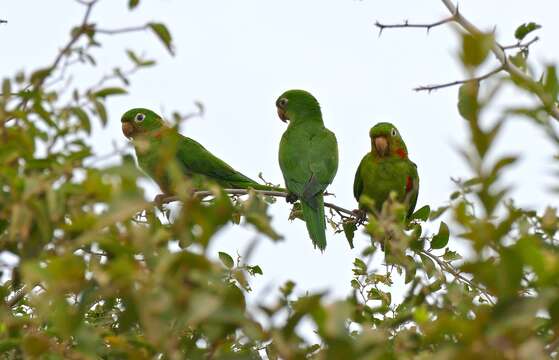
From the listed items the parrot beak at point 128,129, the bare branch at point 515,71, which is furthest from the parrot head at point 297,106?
the bare branch at point 515,71

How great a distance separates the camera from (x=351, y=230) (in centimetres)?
481

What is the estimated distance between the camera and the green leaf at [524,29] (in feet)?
9.06

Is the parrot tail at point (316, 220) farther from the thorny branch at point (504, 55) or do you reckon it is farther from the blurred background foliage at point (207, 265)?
the blurred background foliage at point (207, 265)

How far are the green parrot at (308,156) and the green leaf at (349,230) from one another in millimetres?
194

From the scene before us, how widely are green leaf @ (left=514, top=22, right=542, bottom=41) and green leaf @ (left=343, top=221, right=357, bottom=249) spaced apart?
206 cm

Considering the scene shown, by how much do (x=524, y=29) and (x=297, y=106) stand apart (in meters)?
4.06

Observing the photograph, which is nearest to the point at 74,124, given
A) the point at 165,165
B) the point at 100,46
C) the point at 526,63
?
the point at 100,46

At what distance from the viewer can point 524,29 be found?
278cm

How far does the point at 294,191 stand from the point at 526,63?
330 cm

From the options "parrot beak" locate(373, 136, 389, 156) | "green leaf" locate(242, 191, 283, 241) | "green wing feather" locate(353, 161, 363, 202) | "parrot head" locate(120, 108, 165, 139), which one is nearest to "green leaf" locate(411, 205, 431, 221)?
"parrot beak" locate(373, 136, 389, 156)

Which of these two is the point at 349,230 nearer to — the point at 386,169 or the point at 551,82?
the point at 386,169

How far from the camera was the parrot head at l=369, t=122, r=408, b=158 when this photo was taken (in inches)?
232

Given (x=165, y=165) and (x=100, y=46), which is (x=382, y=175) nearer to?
(x=100, y=46)

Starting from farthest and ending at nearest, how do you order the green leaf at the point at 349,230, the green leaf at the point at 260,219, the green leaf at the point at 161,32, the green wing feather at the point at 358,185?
the green wing feather at the point at 358,185 → the green leaf at the point at 349,230 → the green leaf at the point at 161,32 → the green leaf at the point at 260,219
